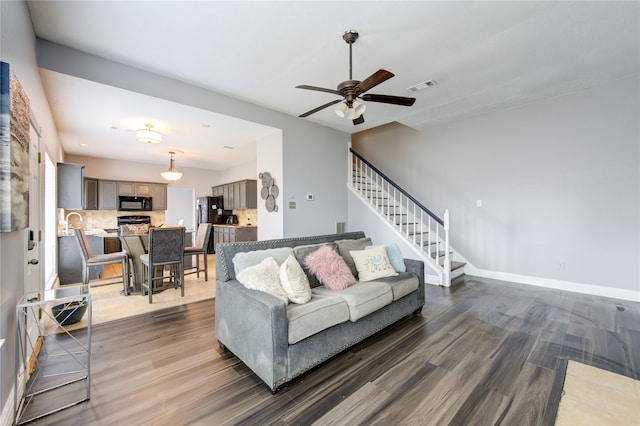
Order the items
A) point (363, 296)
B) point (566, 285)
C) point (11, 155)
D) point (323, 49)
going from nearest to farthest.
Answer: point (11, 155) < point (363, 296) < point (323, 49) < point (566, 285)

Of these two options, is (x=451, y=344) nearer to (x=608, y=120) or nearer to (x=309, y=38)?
(x=309, y=38)

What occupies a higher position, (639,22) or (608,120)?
(639,22)

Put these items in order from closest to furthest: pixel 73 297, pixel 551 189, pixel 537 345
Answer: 1. pixel 73 297
2. pixel 537 345
3. pixel 551 189

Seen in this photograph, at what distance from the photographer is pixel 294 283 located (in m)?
2.31

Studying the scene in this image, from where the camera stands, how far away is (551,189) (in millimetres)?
4480

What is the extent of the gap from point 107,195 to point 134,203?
61 cm

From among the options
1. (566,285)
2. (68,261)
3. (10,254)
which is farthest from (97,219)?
(566,285)

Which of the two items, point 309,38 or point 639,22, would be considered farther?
point 309,38

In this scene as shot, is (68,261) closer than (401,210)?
Yes

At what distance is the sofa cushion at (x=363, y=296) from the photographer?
2.37 metres

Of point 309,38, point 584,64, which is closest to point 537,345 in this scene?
point 584,64

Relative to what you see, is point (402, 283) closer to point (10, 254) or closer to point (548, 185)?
point (10, 254)

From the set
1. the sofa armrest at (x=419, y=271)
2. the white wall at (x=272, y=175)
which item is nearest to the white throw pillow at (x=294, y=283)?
the sofa armrest at (x=419, y=271)

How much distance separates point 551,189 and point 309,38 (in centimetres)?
453
